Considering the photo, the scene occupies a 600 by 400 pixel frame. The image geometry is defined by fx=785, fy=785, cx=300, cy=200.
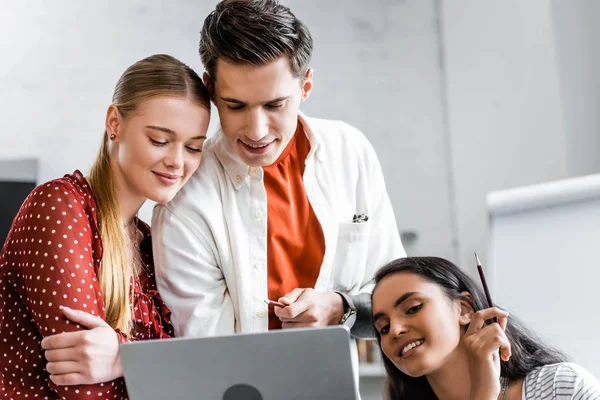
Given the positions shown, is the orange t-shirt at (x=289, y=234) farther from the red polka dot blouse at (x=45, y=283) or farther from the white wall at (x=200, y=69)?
the white wall at (x=200, y=69)

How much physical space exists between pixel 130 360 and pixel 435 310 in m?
0.64

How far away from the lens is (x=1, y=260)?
4.60ft

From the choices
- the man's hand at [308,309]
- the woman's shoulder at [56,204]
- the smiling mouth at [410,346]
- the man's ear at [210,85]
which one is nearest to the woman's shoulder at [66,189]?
the woman's shoulder at [56,204]

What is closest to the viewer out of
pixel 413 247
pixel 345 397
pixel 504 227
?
pixel 345 397

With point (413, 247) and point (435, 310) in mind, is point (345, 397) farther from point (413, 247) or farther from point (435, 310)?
point (413, 247)

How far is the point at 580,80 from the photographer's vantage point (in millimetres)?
2633

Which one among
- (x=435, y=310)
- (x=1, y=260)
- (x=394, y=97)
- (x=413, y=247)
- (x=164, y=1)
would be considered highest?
(x=164, y=1)

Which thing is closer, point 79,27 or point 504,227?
point 504,227

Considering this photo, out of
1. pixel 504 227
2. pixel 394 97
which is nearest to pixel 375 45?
pixel 394 97

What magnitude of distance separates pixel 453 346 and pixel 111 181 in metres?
0.72

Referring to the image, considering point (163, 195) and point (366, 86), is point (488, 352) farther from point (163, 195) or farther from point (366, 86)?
point (366, 86)

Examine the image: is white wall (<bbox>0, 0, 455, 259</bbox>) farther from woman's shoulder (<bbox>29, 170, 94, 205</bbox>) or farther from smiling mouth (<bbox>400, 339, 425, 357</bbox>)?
woman's shoulder (<bbox>29, 170, 94, 205</bbox>)

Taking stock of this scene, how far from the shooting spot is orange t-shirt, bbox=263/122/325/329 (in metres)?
1.61

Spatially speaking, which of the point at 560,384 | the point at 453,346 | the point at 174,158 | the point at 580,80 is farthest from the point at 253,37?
the point at 580,80
